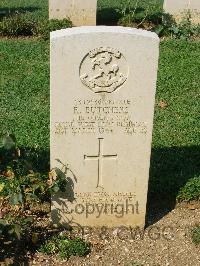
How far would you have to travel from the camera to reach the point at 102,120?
4941 millimetres

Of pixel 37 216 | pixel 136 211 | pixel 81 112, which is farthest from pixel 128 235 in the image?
pixel 81 112

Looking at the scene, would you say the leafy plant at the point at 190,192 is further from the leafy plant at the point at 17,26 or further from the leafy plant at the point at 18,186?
the leafy plant at the point at 17,26

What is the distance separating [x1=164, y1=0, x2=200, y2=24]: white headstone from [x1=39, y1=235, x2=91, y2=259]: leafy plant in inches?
330

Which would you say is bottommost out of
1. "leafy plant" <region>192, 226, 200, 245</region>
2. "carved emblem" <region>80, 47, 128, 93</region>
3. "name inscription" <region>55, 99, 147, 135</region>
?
"leafy plant" <region>192, 226, 200, 245</region>

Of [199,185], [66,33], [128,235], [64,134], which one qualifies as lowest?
[128,235]

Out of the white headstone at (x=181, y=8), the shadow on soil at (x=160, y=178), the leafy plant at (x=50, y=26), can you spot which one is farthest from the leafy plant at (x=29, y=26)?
the shadow on soil at (x=160, y=178)

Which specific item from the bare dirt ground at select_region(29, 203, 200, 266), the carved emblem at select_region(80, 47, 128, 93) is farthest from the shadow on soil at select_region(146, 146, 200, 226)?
the carved emblem at select_region(80, 47, 128, 93)

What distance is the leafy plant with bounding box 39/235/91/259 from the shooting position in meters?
5.03

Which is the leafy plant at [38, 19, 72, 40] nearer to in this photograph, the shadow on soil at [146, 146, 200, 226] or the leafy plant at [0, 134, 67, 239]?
the shadow on soil at [146, 146, 200, 226]

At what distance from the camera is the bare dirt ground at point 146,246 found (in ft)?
16.6

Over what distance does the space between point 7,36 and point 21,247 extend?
7.60 meters

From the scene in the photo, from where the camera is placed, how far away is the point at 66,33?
453cm

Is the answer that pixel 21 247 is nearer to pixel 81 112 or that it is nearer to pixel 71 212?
pixel 71 212

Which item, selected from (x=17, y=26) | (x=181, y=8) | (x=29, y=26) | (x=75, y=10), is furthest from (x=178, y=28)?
(x=17, y=26)
